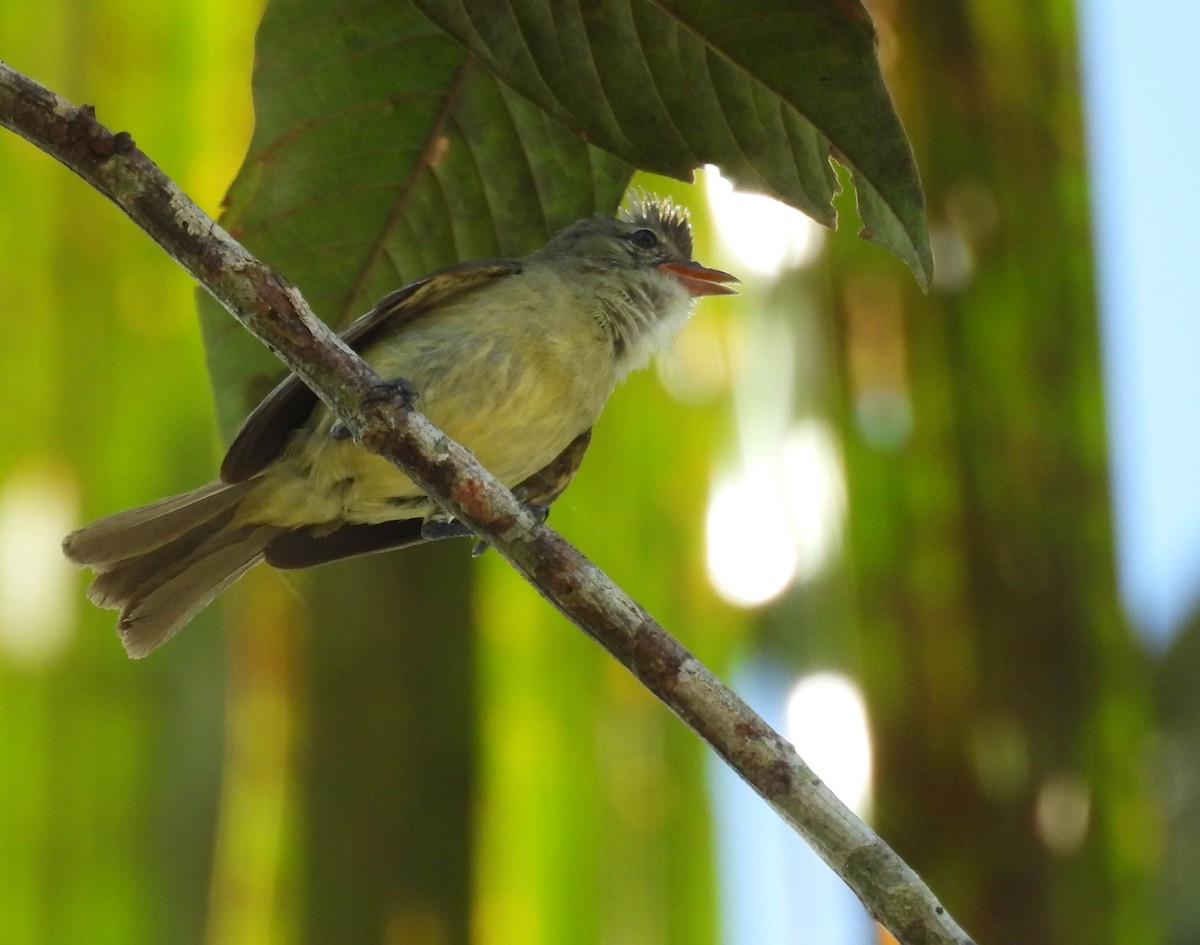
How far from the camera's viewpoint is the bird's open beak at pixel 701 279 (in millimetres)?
3033

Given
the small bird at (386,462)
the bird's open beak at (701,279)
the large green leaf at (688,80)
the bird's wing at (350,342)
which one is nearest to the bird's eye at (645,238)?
the bird's open beak at (701,279)

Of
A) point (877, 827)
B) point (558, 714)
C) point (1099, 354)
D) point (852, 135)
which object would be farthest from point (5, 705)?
point (1099, 354)

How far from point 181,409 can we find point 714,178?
130 centimetres

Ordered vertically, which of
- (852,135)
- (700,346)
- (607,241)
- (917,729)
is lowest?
(917,729)

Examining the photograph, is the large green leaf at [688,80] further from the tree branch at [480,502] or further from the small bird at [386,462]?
the small bird at [386,462]

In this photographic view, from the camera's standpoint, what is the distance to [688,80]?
1.67 metres

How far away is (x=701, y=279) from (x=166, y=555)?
48.0 inches

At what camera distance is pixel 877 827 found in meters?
2.39

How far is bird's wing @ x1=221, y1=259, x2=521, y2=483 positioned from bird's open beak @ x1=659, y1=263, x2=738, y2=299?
42 centimetres

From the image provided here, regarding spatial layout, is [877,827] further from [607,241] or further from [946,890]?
[607,241]

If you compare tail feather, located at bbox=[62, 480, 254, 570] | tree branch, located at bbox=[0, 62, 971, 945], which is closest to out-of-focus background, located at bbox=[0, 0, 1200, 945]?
tail feather, located at bbox=[62, 480, 254, 570]

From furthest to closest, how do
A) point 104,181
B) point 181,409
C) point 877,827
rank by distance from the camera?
1. point 181,409
2. point 877,827
3. point 104,181

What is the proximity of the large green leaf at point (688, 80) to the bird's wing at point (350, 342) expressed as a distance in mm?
699

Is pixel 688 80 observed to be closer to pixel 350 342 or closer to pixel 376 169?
pixel 376 169
